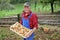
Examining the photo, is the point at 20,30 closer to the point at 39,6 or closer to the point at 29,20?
the point at 29,20

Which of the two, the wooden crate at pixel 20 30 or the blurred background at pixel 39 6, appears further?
the blurred background at pixel 39 6

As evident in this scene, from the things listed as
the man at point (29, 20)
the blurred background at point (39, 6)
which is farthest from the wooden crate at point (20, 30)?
the blurred background at point (39, 6)

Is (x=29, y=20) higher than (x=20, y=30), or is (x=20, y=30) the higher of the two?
(x=29, y=20)

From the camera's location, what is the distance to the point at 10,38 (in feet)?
32.0

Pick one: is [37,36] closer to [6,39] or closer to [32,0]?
[6,39]

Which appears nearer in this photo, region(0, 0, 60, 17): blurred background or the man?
the man

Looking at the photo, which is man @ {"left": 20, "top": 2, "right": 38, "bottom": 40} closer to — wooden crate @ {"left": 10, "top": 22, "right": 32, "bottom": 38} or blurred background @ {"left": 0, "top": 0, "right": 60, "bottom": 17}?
wooden crate @ {"left": 10, "top": 22, "right": 32, "bottom": 38}

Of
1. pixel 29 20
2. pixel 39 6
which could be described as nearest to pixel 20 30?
pixel 29 20

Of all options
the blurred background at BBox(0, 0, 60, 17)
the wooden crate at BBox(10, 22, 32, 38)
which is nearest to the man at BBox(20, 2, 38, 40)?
the wooden crate at BBox(10, 22, 32, 38)

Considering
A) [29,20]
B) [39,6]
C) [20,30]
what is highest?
[29,20]

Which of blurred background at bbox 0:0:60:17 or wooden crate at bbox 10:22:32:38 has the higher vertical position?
wooden crate at bbox 10:22:32:38

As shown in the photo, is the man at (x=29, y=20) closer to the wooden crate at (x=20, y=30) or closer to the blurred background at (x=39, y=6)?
the wooden crate at (x=20, y=30)

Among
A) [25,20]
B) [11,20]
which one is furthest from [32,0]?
[25,20]

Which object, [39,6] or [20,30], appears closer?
[20,30]
